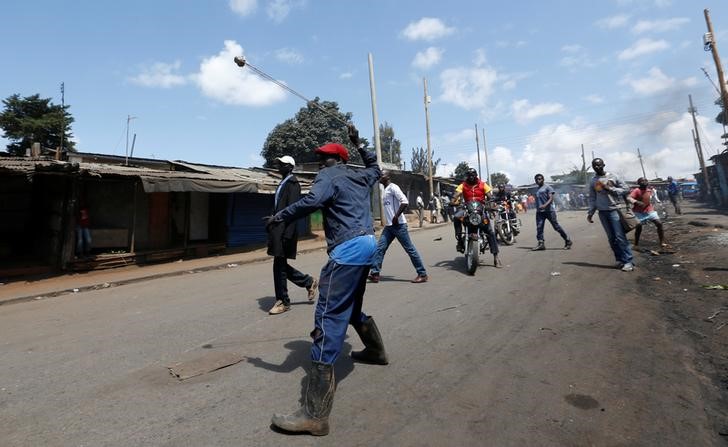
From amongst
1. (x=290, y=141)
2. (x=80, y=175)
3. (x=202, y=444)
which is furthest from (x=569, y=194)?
(x=202, y=444)

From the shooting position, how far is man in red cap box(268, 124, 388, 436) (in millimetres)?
2311

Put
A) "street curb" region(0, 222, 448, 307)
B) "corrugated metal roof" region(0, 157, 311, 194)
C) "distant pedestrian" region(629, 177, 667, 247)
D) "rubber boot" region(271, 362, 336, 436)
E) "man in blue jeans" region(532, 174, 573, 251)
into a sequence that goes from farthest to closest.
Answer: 1. "man in blue jeans" region(532, 174, 573, 251)
2. "distant pedestrian" region(629, 177, 667, 247)
3. "corrugated metal roof" region(0, 157, 311, 194)
4. "street curb" region(0, 222, 448, 307)
5. "rubber boot" region(271, 362, 336, 436)

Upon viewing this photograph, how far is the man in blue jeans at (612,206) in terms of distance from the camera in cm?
666

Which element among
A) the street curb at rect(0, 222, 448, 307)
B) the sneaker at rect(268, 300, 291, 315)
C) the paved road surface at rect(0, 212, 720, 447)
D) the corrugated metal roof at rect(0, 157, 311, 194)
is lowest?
the paved road surface at rect(0, 212, 720, 447)

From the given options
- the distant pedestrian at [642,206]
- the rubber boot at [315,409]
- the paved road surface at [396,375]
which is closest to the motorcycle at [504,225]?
the distant pedestrian at [642,206]

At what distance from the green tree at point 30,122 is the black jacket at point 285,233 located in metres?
28.8

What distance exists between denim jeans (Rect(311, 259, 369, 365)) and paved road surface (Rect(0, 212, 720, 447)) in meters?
0.42

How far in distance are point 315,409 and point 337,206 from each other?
4.23 ft

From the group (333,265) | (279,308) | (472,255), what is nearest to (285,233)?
(279,308)

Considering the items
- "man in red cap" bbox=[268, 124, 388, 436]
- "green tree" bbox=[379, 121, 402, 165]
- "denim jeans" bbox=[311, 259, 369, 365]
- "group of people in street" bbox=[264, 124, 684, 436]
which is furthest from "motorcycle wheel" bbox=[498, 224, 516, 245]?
"green tree" bbox=[379, 121, 402, 165]

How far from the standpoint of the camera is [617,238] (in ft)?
22.1

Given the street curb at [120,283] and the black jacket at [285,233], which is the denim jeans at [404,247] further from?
the street curb at [120,283]

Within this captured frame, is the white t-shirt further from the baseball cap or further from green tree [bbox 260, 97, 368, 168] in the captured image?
green tree [bbox 260, 97, 368, 168]

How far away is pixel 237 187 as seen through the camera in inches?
476
